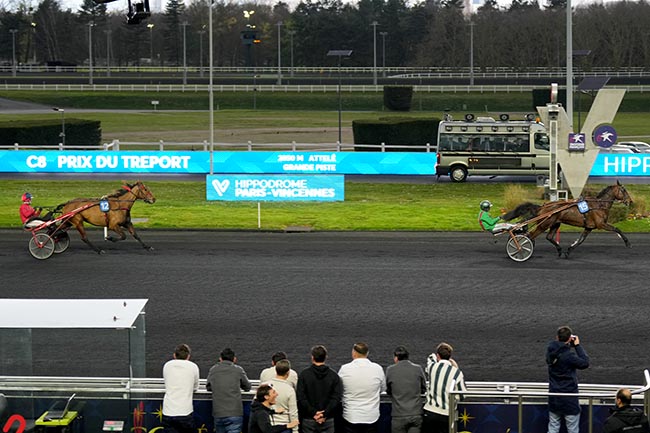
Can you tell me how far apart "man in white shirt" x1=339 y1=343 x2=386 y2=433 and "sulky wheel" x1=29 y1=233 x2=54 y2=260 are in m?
13.6

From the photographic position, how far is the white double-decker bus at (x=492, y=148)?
Answer: 37.8 metres

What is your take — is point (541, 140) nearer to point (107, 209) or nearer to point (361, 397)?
point (107, 209)

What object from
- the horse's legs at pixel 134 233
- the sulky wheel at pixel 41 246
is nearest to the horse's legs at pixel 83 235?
the sulky wheel at pixel 41 246

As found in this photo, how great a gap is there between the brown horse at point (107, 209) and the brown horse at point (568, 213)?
793cm

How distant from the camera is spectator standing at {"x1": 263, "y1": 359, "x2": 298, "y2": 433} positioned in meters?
10.2

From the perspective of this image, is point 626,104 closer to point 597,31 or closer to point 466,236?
point 597,31

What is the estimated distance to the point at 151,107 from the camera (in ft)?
282

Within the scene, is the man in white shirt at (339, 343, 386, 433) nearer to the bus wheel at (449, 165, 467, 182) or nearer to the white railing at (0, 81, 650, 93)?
the bus wheel at (449, 165, 467, 182)

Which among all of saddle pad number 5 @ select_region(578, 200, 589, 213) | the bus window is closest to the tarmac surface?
saddle pad number 5 @ select_region(578, 200, 589, 213)

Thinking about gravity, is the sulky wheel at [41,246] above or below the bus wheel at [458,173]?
below

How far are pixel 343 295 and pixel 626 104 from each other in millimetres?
68385

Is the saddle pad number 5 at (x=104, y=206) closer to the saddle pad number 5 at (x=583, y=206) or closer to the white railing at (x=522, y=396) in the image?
the saddle pad number 5 at (x=583, y=206)

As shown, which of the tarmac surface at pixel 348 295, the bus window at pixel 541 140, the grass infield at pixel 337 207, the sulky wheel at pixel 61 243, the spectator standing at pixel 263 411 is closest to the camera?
the spectator standing at pixel 263 411

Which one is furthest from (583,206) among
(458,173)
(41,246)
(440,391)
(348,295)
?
(458,173)
